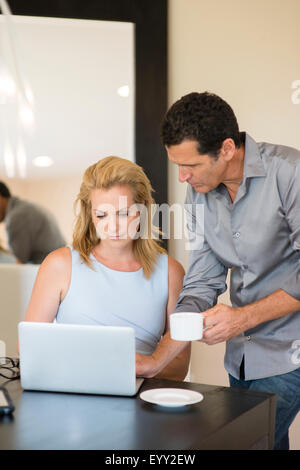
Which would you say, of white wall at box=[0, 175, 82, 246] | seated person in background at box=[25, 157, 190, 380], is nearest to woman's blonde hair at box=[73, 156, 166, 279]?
seated person in background at box=[25, 157, 190, 380]

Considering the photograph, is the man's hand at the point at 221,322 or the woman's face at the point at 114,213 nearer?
the man's hand at the point at 221,322

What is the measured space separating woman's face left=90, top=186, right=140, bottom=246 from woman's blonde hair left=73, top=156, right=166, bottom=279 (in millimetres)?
24

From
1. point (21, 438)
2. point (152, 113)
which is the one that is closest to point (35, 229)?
point (152, 113)

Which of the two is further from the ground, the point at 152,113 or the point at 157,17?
the point at 157,17

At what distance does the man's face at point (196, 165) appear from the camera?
173 cm

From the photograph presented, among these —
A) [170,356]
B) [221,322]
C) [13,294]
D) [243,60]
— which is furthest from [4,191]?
[221,322]

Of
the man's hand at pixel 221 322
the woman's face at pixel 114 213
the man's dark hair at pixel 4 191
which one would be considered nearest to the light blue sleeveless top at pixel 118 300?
the woman's face at pixel 114 213

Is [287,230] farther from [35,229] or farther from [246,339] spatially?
[35,229]

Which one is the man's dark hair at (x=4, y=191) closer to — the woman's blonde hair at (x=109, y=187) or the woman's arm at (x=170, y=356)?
the woman's blonde hair at (x=109, y=187)

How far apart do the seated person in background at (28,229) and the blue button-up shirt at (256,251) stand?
1.15 metres

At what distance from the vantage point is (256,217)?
1.84 meters

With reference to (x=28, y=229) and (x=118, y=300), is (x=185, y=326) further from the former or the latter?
(x=28, y=229)
